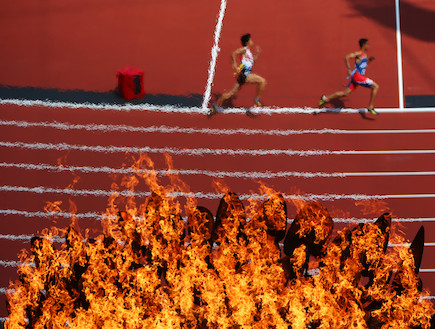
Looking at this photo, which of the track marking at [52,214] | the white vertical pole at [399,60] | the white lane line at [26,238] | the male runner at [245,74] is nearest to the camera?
the white lane line at [26,238]

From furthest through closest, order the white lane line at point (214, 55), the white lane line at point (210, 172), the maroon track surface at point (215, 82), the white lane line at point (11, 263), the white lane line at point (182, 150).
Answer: the white lane line at point (214, 55) → the white lane line at point (182, 150) → the white lane line at point (210, 172) → the maroon track surface at point (215, 82) → the white lane line at point (11, 263)

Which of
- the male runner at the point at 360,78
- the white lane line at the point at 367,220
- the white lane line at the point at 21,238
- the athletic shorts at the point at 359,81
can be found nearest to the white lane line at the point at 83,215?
the white lane line at the point at 367,220

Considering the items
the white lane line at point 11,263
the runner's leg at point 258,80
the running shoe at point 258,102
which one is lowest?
the white lane line at point 11,263

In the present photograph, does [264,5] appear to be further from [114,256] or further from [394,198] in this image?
[114,256]

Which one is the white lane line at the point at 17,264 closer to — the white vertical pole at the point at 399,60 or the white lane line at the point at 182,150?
the white lane line at the point at 182,150

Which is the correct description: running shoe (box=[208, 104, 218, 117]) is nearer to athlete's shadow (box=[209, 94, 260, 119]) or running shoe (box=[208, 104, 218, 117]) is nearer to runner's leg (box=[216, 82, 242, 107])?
athlete's shadow (box=[209, 94, 260, 119])

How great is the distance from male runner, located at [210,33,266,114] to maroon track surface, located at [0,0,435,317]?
38cm

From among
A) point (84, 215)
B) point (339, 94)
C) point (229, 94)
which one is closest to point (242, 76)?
point (229, 94)

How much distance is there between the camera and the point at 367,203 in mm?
10406

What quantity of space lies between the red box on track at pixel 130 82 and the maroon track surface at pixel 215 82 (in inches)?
12.8

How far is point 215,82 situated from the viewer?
12172mm

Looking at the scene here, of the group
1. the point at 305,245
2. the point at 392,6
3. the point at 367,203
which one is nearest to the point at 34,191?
the point at 305,245

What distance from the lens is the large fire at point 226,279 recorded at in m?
8.05

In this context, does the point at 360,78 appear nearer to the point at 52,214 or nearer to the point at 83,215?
the point at 83,215
